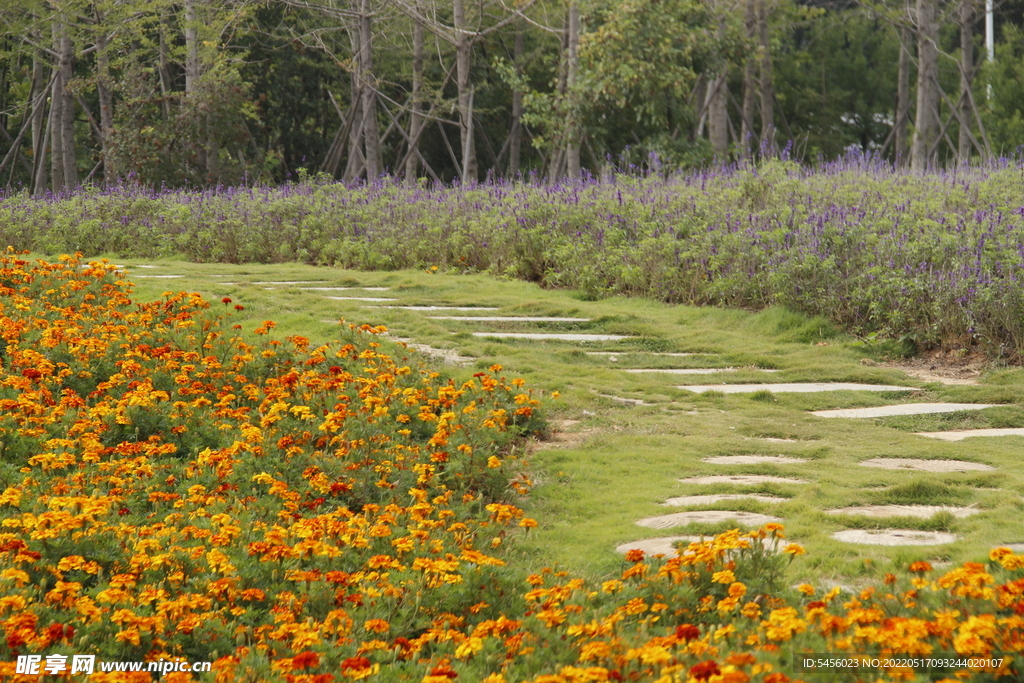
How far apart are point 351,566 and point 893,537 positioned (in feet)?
6.02

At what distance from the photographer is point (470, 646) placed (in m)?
2.37

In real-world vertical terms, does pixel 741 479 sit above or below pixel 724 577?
below

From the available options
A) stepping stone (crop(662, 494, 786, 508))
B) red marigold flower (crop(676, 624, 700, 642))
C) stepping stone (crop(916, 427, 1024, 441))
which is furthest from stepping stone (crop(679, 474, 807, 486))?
red marigold flower (crop(676, 624, 700, 642))

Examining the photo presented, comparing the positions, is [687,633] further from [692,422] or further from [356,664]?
[692,422]

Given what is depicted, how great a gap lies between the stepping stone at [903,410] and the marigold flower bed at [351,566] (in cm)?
170

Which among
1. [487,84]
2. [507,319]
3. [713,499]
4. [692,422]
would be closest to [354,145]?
[487,84]

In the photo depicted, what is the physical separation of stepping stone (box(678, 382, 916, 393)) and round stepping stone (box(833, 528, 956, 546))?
2376 mm

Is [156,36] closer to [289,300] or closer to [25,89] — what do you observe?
[25,89]

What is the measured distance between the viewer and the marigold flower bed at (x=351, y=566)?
2.22 metres

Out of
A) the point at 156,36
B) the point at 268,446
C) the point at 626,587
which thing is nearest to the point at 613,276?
the point at 268,446

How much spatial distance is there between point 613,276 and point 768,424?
4114 mm

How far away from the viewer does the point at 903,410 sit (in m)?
5.33

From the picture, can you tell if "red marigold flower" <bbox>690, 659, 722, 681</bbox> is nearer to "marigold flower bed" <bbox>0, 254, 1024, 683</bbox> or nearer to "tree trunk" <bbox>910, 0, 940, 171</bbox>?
"marigold flower bed" <bbox>0, 254, 1024, 683</bbox>

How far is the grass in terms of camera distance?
349cm
